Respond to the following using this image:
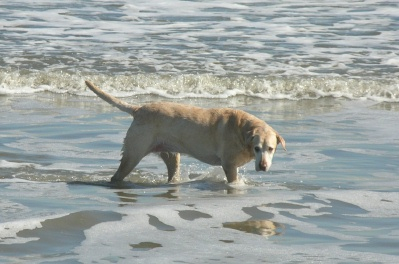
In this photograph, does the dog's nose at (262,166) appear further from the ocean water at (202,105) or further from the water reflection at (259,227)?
the water reflection at (259,227)

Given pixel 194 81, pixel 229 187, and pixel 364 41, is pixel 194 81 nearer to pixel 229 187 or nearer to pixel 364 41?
pixel 364 41

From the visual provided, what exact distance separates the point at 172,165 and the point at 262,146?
1061 mm

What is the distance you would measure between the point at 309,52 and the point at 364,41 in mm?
1375

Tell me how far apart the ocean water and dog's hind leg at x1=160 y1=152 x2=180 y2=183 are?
0.51 ft

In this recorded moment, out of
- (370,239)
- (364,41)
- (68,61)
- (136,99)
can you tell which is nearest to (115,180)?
(370,239)

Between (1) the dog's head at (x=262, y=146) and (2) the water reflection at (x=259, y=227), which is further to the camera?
(1) the dog's head at (x=262, y=146)

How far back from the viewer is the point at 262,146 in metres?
8.23

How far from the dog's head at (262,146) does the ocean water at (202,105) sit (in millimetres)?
267

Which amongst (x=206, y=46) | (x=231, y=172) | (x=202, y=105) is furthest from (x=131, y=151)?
(x=206, y=46)

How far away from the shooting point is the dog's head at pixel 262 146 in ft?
26.8

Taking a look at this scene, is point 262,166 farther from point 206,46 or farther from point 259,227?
point 206,46

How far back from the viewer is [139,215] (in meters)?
7.05

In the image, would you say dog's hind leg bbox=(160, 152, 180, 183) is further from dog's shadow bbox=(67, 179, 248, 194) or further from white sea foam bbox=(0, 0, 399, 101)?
white sea foam bbox=(0, 0, 399, 101)

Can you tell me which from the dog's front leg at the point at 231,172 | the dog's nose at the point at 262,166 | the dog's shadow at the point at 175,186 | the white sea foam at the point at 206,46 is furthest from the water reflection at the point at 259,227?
the white sea foam at the point at 206,46
